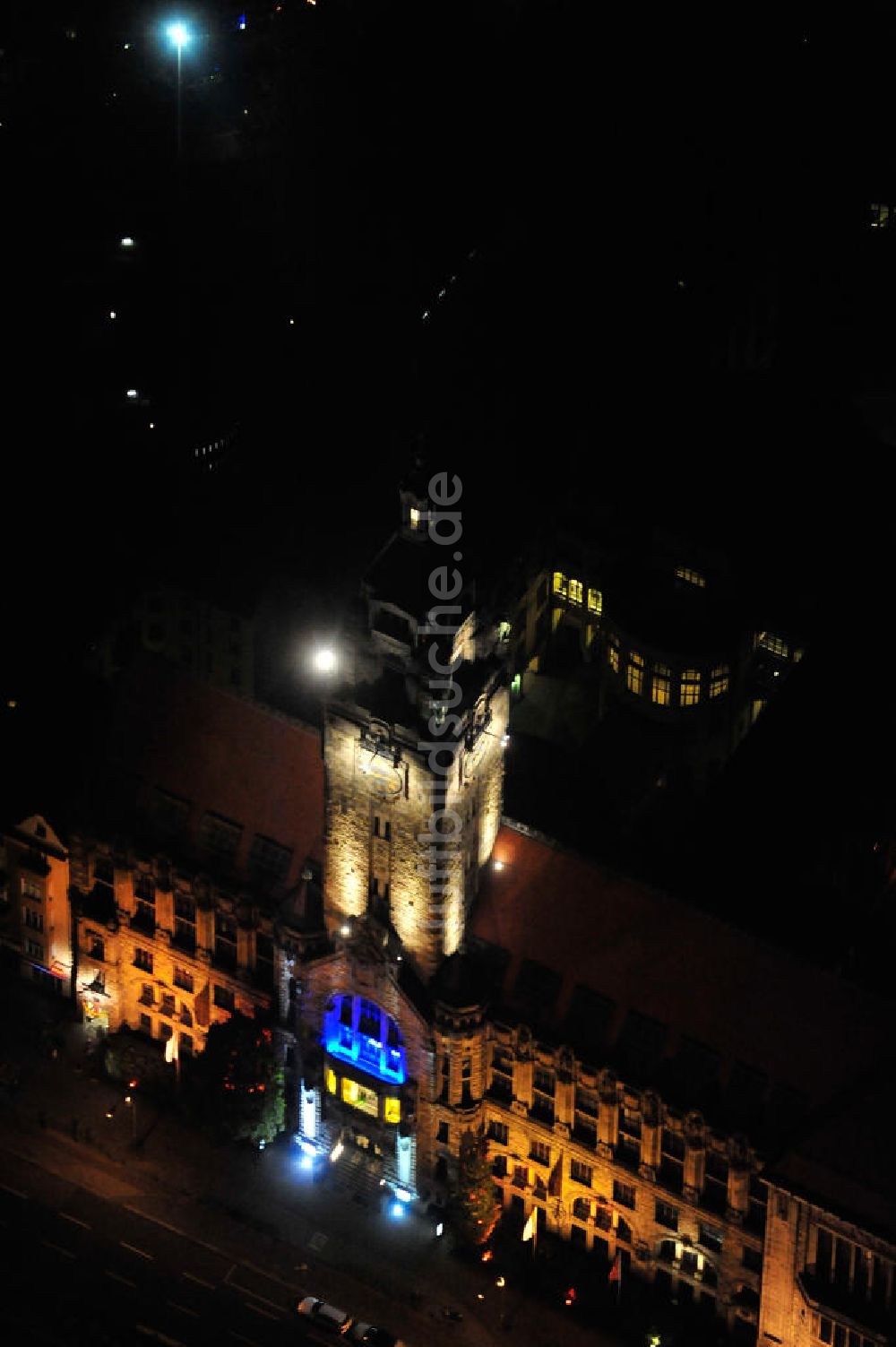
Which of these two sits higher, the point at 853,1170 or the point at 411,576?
the point at 411,576

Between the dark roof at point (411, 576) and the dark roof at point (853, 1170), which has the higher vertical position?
the dark roof at point (411, 576)

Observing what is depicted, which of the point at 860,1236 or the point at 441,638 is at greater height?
the point at 441,638

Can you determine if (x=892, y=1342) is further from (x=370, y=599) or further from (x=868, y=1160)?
(x=370, y=599)

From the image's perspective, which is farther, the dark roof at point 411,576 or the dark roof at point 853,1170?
the dark roof at point 853,1170

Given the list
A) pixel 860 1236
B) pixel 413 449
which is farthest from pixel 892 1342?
pixel 413 449

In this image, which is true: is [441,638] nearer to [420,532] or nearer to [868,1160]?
[420,532]

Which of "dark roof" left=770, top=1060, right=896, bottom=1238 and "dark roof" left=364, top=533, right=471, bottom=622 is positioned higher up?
"dark roof" left=364, top=533, right=471, bottom=622

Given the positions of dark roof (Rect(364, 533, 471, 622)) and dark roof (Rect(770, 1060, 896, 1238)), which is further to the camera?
dark roof (Rect(770, 1060, 896, 1238))

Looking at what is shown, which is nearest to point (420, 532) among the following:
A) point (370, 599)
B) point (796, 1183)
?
point (370, 599)

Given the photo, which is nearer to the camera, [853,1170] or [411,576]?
[411,576]
